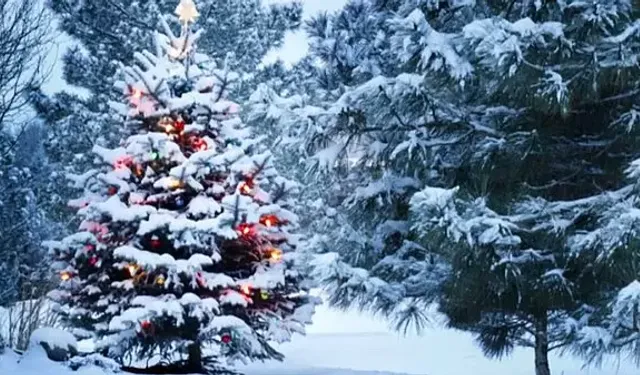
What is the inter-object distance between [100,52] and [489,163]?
907cm

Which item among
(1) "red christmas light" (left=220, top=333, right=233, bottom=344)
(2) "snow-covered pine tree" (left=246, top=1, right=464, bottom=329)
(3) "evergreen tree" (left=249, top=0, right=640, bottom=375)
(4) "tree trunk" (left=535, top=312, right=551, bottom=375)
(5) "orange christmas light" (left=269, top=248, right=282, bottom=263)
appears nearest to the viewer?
(3) "evergreen tree" (left=249, top=0, right=640, bottom=375)

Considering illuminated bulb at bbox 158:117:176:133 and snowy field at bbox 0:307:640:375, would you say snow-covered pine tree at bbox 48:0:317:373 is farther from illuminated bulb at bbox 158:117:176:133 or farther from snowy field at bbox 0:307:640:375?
snowy field at bbox 0:307:640:375

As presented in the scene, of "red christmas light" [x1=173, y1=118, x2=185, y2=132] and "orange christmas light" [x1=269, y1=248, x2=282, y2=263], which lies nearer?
"orange christmas light" [x1=269, y1=248, x2=282, y2=263]

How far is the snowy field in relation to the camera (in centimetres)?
813

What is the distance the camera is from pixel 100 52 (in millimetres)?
12352

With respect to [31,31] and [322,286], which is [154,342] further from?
[31,31]

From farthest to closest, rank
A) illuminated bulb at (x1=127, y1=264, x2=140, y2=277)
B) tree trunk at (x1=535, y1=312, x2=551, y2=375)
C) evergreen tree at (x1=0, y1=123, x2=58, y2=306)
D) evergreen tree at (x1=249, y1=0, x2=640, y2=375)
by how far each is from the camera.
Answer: evergreen tree at (x1=0, y1=123, x2=58, y2=306)
illuminated bulb at (x1=127, y1=264, x2=140, y2=277)
tree trunk at (x1=535, y1=312, x2=551, y2=375)
evergreen tree at (x1=249, y1=0, x2=640, y2=375)

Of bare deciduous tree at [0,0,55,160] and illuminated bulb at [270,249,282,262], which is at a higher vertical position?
bare deciduous tree at [0,0,55,160]

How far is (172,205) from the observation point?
595cm

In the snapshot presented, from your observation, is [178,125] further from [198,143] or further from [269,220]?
[269,220]

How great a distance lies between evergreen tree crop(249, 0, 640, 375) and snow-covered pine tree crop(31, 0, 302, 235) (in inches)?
248

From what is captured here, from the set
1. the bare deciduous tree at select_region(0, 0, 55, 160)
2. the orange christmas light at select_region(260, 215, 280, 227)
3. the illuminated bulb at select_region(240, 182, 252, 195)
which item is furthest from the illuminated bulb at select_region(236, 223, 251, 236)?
the bare deciduous tree at select_region(0, 0, 55, 160)

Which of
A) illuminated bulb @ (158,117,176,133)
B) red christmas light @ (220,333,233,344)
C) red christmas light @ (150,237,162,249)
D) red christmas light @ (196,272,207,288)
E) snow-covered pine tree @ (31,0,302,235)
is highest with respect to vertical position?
snow-covered pine tree @ (31,0,302,235)

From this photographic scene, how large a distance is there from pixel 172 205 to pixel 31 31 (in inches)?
95.0
